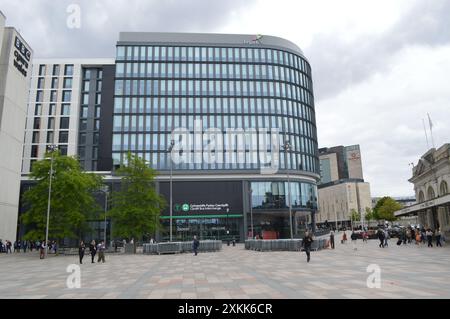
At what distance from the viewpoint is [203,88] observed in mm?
69125

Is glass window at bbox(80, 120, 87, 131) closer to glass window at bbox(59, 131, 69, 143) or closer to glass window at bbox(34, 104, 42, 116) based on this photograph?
glass window at bbox(59, 131, 69, 143)

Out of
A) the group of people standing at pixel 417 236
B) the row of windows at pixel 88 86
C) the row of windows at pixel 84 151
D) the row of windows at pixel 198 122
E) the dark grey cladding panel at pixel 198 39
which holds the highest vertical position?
the dark grey cladding panel at pixel 198 39

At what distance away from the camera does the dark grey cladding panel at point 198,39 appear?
70125 mm

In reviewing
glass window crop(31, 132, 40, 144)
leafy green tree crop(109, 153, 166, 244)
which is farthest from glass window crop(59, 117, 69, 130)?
leafy green tree crop(109, 153, 166, 244)

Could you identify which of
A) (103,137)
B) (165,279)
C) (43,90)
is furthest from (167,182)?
(165,279)

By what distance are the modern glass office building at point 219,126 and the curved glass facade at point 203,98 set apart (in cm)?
19

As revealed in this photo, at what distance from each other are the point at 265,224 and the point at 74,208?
36.0 m

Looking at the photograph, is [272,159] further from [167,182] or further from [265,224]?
[167,182]

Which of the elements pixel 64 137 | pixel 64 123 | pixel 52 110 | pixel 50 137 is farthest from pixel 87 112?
pixel 50 137

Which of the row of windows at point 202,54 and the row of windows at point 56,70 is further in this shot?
the row of windows at point 56,70

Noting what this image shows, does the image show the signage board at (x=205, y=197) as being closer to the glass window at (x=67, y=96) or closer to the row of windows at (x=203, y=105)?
the row of windows at (x=203, y=105)

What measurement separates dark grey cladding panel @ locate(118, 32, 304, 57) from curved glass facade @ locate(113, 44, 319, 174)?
104 centimetres

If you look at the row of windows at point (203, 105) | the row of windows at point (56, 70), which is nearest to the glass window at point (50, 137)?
the row of windows at point (56, 70)

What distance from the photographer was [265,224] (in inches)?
2618
